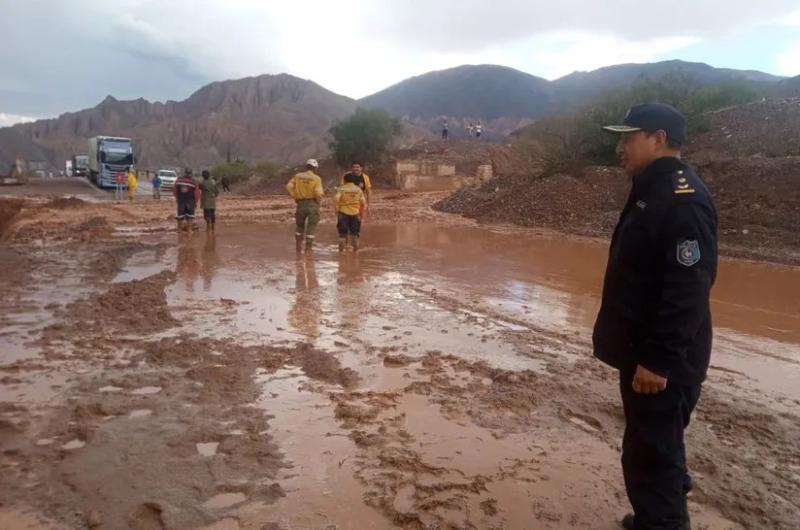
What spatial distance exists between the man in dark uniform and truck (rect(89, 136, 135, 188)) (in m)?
38.7

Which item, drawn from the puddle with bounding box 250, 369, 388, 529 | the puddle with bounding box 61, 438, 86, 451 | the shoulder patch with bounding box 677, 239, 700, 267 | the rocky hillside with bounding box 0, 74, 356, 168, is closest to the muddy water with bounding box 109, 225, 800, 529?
the puddle with bounding box 250, 369, 388, 529

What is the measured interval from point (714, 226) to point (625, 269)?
1.24ft

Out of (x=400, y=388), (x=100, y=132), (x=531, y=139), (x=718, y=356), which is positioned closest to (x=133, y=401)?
(x=400, y=388)

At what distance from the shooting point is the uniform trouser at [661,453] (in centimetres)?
241

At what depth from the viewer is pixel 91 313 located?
6020mm

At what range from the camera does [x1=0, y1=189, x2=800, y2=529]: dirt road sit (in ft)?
9.12

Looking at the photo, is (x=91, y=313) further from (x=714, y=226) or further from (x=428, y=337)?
(x=714, y=226)

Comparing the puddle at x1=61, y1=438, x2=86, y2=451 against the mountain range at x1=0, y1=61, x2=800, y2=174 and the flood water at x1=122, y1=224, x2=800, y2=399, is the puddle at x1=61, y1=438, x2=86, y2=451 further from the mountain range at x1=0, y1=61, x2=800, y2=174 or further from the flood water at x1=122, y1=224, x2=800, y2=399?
the mountain range at x1=0, y1=61, x2=800, y2=174

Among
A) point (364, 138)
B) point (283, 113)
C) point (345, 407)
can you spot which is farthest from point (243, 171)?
point (283, 113)

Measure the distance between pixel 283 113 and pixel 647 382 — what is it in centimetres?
11703

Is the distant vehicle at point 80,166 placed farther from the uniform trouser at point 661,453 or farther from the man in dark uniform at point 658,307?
the uniform trouser at point 661,453

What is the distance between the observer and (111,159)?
36.6 meters

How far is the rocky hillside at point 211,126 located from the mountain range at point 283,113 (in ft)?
0.59

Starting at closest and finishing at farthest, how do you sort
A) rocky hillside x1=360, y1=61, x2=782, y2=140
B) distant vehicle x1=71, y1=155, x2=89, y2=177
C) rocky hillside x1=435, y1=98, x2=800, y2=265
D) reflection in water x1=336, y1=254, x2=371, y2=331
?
reflection in water x1=336, y1=254, x2=371, y2=331
rocky hillside x1=435, y1=98, x2=800, y2=265
distant vehicle x1=71, y1=155, x2=89, y2=177
rocky hillside x1=360, y1=61, x2=782, y2=140
